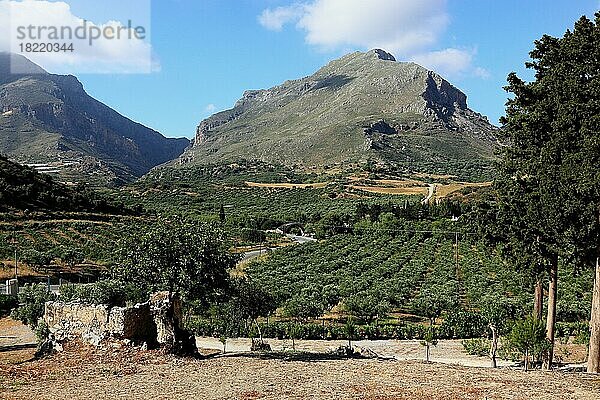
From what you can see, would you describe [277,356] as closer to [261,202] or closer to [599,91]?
[599,91]

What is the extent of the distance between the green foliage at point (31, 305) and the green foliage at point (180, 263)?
38.0 feet

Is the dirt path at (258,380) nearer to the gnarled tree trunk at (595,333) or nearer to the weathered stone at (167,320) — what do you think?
the weathered stone at (167,320)

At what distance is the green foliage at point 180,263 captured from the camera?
68.6 feet

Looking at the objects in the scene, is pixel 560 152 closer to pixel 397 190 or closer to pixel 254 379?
pixel 254 379

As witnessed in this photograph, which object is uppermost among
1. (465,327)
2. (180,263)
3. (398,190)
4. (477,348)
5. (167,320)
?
(398,190)

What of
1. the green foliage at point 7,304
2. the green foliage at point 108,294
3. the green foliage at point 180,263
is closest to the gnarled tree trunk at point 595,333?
the green foliage at point 180,263

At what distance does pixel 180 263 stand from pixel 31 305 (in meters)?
16.4

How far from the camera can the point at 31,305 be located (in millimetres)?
32781

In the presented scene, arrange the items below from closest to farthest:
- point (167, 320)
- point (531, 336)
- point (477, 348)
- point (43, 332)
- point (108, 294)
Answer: point (167, 320), point (531, 336), point (43, 332), point (477, 348), point (108, 294)

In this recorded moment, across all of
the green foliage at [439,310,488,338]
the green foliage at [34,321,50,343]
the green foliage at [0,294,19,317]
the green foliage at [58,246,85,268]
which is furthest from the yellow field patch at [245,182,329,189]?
the green foliage at [34,321,50,343]

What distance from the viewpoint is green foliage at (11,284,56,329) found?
31595 millimetres

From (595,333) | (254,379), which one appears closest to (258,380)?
(254,379)

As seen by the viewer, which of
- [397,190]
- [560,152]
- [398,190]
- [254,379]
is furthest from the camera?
[397,190]

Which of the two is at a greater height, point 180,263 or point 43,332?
point 180,263
